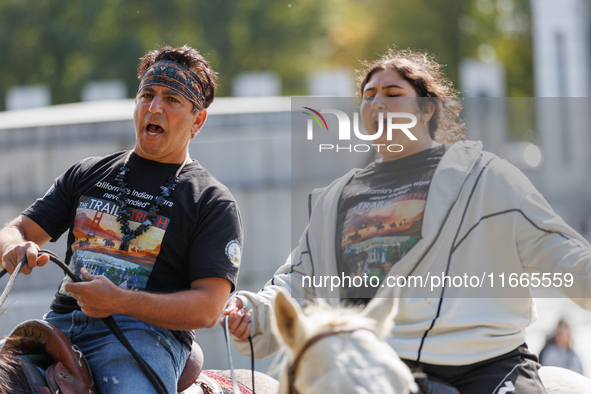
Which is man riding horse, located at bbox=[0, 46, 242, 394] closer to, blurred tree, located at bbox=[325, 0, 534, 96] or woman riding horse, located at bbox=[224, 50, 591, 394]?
woman riding horse, located at bbox=[224, 50, 591, 394]

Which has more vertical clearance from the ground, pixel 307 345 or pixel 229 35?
pixel 229 35

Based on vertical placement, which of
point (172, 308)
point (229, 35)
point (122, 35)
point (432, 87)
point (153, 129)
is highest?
point (229, 35)

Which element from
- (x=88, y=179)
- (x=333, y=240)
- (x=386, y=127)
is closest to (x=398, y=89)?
(x=386, y=127)

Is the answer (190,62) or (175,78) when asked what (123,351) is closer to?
(175,78)

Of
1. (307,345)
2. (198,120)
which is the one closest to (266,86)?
(198,120)

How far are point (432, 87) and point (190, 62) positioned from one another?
1151 mm

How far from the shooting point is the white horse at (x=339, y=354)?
1.54 meters

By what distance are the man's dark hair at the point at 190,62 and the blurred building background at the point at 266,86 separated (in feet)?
3.40

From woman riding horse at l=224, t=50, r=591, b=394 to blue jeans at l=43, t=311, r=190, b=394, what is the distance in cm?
35

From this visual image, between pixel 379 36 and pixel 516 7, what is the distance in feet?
18.8

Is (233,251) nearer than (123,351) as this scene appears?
No

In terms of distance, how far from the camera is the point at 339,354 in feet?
5.22

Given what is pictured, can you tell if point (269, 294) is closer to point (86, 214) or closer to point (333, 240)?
point (333, 240)

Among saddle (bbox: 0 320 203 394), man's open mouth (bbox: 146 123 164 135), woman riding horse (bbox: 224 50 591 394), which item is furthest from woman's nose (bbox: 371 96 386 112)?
saddle (bbox: 0 320 203 394)
